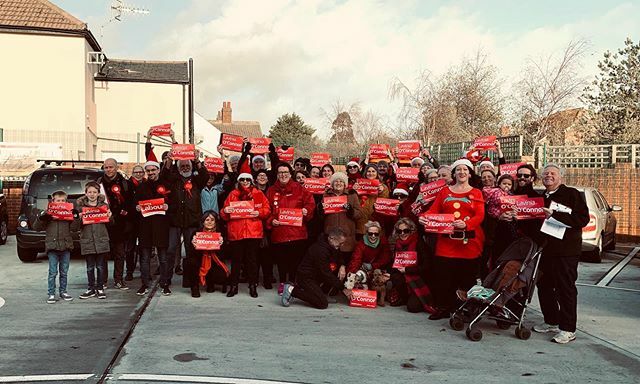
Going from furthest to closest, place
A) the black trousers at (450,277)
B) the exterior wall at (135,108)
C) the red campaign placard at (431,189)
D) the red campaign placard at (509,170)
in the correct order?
the exterior wall at (135,108) → the red campaign placard at (509,170) → the red campaign placard at (431,189) → the black trousers at (450,277)

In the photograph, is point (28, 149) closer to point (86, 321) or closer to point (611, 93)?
point (86, 321)

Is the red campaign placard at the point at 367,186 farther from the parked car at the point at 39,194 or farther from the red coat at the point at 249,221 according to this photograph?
the parked car at the point at 39,194

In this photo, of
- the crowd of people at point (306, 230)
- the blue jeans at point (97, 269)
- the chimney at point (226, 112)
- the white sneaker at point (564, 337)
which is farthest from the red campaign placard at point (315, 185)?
the chimney at point (226, 112)

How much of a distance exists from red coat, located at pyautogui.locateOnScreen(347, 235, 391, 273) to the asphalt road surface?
642 mm

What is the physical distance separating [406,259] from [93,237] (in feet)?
14.3

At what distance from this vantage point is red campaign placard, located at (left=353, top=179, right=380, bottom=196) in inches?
410

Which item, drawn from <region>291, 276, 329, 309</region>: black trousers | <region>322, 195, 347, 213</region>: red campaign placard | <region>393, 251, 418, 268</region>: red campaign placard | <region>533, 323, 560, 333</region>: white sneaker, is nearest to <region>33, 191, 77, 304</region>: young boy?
<region>291, 276, 329, 309</region>: black trousers

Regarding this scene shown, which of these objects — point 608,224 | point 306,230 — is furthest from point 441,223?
point 608,224

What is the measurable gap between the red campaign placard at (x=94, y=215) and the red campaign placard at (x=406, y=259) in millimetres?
4079

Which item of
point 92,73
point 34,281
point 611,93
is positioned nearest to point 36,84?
point 92,73

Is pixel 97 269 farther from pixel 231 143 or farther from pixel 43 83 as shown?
pixel 43 83

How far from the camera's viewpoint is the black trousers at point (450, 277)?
8.20 m

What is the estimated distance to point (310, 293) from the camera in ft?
29.7

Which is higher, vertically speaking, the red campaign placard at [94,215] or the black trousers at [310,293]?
the red campaign placard at [94,215]
